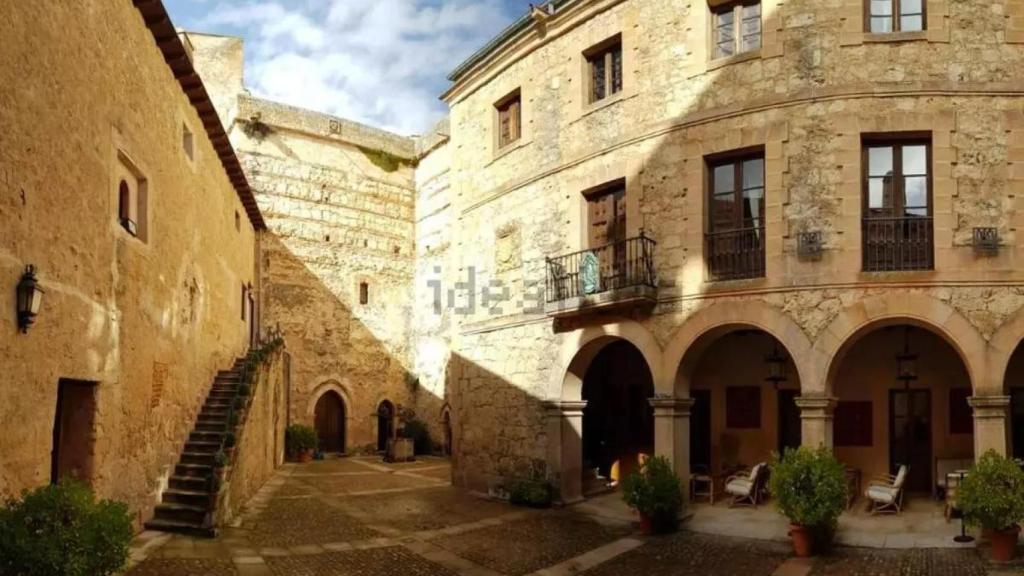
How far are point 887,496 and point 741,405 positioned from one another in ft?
10.7

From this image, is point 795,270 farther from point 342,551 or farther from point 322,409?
point 322,409

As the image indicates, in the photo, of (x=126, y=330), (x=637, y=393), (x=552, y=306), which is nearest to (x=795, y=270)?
(x=552, y=306)

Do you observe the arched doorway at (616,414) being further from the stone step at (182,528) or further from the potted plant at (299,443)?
the potted plant at (299,443)

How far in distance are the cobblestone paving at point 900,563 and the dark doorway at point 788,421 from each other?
3.76 metres

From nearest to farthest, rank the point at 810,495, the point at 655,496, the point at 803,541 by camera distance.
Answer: the point at 810,495, the point at 803,541, the point at 655,496

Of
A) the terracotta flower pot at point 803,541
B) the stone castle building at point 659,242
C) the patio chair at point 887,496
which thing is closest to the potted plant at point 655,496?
the stone castle building at point 659,242

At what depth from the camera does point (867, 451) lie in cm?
1309

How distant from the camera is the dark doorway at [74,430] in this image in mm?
9062

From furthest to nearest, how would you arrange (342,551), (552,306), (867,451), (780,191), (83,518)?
(552,306) < (867,451) < (780,191) < (342,551) < (83,518)

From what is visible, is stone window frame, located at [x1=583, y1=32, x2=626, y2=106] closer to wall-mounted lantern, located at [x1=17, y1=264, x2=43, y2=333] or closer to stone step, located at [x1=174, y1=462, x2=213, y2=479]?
stone step, located at [x1=174, y1=462, x2=213, y2=479]

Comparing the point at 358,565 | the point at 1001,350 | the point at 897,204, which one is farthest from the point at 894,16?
the point at 358,565

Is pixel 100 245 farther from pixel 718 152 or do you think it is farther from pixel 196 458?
pixel 718 152

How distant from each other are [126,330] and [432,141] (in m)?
18.1

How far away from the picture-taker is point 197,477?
12539mm
